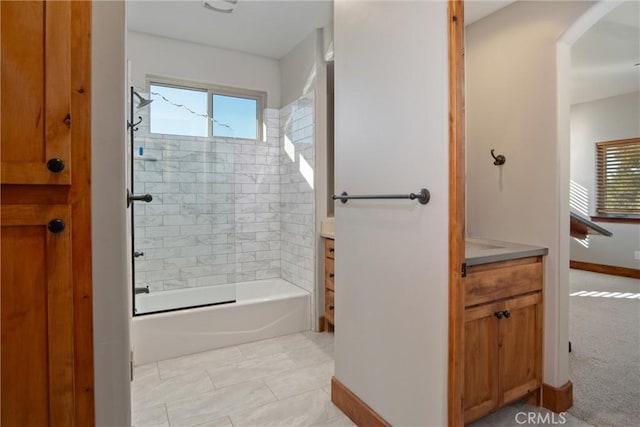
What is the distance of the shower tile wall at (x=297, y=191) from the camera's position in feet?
10.5

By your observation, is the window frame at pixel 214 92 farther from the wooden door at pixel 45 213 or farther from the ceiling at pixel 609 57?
the ceiling at pixel 609 57

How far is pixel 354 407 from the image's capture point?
1794mm

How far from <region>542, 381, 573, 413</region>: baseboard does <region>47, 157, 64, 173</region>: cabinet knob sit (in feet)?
7.86

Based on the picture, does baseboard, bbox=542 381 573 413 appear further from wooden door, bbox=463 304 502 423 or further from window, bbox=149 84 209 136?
window, bbox=149 84 209 136

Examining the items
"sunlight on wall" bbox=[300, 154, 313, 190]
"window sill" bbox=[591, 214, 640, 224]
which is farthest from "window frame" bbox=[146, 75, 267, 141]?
"window sill" bbox=[591, 214, 640, 224]

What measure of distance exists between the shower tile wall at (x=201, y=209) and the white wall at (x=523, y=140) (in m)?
2.13

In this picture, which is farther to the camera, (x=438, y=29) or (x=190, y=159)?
(x=190, y=159)

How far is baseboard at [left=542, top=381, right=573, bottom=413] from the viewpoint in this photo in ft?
6.06

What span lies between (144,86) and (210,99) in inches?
24.6

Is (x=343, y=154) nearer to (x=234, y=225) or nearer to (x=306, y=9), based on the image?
(x=306, y=9)

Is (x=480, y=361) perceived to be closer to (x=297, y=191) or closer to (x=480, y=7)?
(x=480, y=7)

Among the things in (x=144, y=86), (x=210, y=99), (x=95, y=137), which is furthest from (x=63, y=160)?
(x=210, y=99)

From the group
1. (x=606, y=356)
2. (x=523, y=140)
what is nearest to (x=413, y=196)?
(x=523, y=140)

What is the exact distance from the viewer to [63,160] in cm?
102
